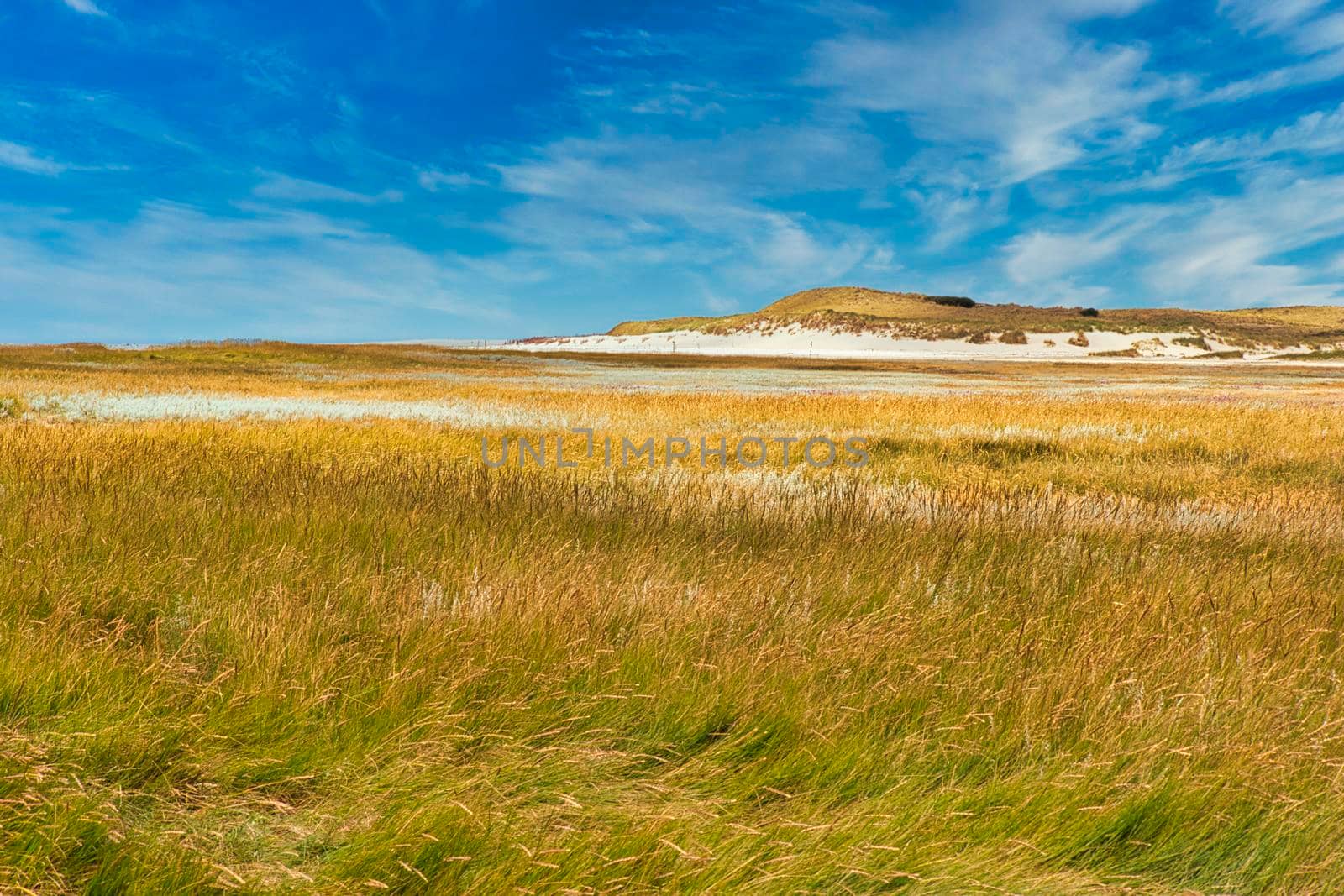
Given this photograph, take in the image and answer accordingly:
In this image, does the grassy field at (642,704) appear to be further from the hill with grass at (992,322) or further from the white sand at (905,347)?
the hill with grass at (992,322)

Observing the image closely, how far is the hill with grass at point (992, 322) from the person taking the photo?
99.2 m

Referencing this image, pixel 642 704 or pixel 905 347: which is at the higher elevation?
pixel 905 347

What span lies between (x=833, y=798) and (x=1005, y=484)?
8610 millimetres

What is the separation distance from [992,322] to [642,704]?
397 ft

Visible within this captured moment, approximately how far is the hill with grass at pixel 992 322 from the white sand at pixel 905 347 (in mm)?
2067

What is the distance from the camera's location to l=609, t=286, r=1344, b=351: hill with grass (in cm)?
9919

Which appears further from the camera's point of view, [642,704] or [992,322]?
[992,322]

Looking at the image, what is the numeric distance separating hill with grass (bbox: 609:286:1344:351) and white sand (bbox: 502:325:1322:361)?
6.78 feet

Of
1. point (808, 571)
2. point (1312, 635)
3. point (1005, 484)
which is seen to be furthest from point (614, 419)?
point (1312, 635)

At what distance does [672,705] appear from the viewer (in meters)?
2.40

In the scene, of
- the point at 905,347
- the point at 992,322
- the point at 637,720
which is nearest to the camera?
the point at 637,720

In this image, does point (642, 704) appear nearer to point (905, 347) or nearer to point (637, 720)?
point (637, 720)

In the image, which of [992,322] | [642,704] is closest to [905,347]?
[992,322]

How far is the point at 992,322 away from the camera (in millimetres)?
109500
